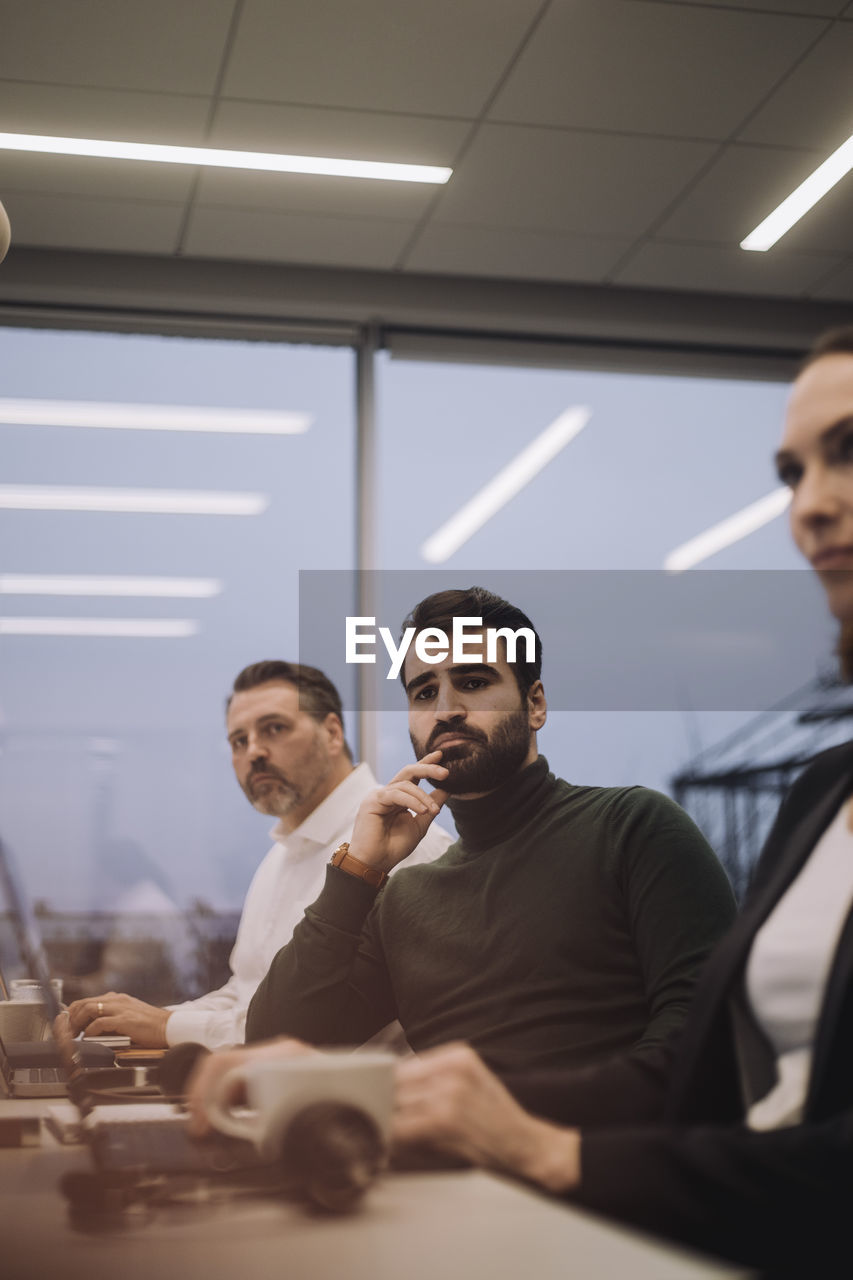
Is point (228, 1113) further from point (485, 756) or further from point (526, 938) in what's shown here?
point (485, 756)

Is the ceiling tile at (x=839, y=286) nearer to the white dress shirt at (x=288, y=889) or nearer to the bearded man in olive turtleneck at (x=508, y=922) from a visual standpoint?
the white dress shirt at (x=288, y=889)

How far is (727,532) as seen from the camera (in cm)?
464

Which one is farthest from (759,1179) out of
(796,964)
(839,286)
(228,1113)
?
(839,286)

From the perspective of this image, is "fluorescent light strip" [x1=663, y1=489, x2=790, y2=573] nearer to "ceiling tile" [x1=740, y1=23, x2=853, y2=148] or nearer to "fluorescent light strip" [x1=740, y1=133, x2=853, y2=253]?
"fluorescent light strip" [x1=740, y1=133, x2=853, y2=253]

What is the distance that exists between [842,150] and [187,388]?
7.05 feet

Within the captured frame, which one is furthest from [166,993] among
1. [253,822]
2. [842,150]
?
[842,150]

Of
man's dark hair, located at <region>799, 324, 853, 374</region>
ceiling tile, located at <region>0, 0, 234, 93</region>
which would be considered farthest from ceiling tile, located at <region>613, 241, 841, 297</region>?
man's dark hair, located at <region>799, 324, 853, 374</region>

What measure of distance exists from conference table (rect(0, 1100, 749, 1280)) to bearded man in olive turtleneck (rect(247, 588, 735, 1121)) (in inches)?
31.9

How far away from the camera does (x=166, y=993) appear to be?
3934mm

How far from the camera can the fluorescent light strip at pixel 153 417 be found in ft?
13.8

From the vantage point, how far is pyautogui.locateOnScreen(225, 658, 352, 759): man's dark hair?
3.43 metres

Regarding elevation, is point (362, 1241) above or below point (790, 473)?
below

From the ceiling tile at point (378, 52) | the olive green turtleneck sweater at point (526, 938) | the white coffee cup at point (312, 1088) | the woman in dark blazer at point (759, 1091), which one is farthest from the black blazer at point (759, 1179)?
the ceiling tile at point (378, 52)

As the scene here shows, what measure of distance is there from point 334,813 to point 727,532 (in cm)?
219
